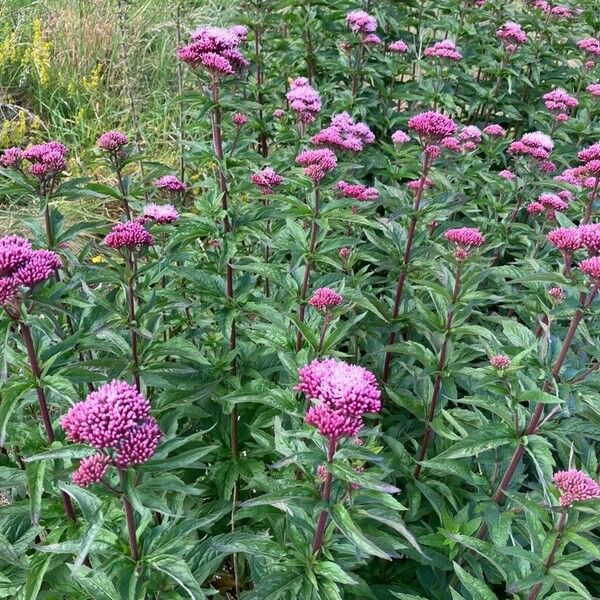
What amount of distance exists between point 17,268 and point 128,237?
2.07 ft

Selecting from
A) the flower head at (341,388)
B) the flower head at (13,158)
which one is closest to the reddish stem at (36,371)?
the flower head at (341,388)

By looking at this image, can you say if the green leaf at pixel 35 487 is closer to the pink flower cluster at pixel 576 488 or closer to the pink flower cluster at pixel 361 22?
the pink flower cluster at pixel 576 488

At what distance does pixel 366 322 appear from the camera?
3.23 metres

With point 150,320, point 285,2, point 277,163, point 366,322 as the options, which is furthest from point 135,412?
point 285,2

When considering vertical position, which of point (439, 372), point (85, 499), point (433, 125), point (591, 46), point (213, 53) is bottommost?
point (439, 372)

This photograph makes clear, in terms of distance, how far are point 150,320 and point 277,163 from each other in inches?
72.7

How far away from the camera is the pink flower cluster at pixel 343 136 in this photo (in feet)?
11.2

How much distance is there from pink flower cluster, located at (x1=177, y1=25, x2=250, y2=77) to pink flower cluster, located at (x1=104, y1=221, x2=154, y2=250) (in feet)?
2.71

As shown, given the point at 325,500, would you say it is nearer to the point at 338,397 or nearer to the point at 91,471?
the point at 338,397

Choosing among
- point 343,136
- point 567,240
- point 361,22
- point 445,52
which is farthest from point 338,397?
point 445,52

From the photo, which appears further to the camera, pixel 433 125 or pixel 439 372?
pixel 433 125

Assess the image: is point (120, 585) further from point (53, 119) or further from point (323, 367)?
point (53, 119)

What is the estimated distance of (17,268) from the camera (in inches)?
75.8

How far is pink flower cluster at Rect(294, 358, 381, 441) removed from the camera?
5.49 feet
